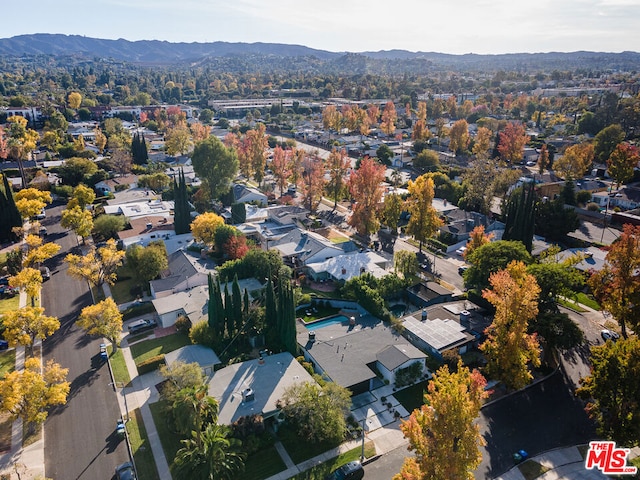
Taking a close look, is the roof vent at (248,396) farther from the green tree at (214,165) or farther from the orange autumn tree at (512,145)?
the orange autumn tree at (512,145)

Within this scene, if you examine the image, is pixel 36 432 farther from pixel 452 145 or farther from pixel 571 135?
pixel 571 135

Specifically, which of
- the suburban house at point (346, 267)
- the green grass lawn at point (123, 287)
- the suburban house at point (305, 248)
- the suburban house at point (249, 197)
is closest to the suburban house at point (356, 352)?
the suburban house at point (346, 267)

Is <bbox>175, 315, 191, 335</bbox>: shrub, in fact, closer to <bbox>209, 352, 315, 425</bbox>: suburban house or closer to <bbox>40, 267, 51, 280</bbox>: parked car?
<bbox>209, 352, 315, 425</bbox>: suburban house

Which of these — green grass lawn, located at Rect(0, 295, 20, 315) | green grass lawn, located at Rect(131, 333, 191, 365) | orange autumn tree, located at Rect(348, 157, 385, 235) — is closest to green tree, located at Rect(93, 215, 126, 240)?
green grass lawn, located at Rect(0, 295, 20, 315)

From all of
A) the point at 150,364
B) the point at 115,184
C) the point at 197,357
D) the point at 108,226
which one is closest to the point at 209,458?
the point at 197,357

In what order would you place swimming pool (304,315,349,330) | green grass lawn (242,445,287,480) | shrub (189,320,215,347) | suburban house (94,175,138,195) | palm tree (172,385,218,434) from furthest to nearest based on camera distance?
suburban house (94,175,138,195)
swimming pool (304,315,349,330)
shrub (189,320,215,347)
green grass lawn (242,445,287,480)
palm tree (172,385,218,434)
